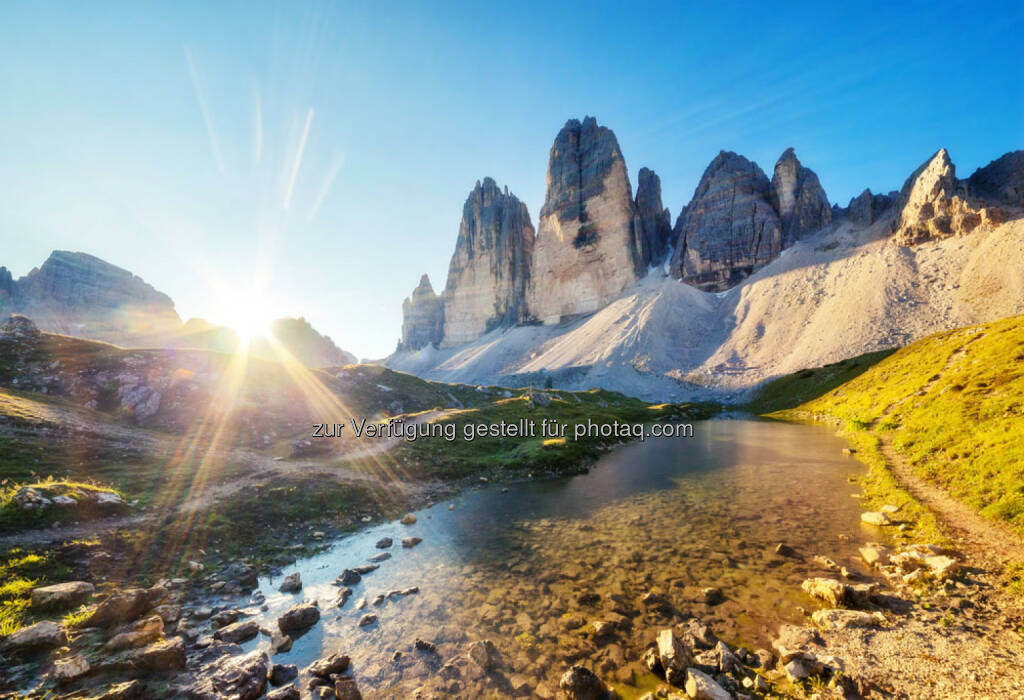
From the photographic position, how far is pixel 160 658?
8.57m

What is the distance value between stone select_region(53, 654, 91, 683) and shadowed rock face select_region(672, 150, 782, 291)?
179 metres

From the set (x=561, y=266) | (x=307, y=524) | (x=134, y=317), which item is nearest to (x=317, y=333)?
(x=134, y=317)

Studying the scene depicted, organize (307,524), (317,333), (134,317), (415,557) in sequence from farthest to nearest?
1. (134,317)
2. (317,333)
3. (307,524)
4. (415,557)

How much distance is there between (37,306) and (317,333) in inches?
5224

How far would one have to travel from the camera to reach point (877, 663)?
7398 mm

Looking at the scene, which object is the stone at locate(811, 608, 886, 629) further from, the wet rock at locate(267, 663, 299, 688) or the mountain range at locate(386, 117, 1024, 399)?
the mountain range at locate(386, 117, 1024, 399)

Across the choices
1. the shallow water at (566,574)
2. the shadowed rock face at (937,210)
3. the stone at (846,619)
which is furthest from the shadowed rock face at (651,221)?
the stone at (846,619)

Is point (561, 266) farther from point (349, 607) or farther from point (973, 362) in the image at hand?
point (349, 607)

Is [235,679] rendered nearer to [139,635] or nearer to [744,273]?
[139,635]

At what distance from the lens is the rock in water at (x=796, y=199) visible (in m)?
150

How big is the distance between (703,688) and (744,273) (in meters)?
178

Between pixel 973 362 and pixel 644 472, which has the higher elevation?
pixel 973 362

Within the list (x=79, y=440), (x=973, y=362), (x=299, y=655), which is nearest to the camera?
(x=299, y=655)

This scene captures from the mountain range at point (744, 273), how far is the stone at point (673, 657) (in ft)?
329
